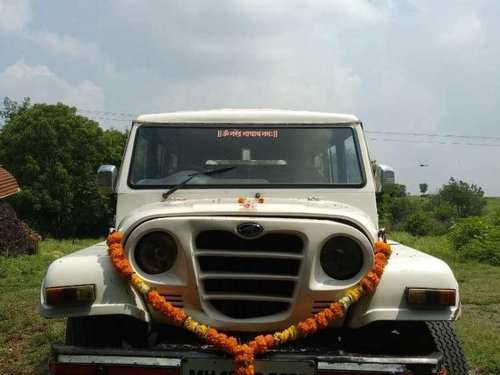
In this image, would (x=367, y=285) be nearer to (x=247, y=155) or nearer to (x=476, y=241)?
(x=247, y=155)

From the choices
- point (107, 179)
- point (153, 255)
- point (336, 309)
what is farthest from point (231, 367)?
point (107, 179)

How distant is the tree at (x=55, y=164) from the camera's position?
40.8m

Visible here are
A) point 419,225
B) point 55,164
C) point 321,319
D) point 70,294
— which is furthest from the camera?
point 55,164

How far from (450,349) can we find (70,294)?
222 centimetres

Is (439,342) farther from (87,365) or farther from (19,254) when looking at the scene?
(19,254)

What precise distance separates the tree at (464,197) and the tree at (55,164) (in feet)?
136

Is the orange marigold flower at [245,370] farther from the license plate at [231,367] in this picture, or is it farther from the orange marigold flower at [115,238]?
the orange marigold flower at [115,238]

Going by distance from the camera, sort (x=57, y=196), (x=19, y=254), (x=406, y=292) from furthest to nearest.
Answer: (x=57, y=196), (x=19, y=254), (x=406, y=292)

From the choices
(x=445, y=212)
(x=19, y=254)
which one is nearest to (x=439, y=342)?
(x=19, y=254)

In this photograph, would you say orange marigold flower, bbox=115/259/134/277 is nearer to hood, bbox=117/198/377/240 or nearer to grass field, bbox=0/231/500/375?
hood, bbox=117/198/377/240

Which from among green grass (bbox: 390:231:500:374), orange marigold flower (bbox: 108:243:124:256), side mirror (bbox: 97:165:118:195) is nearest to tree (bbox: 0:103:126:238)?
green grass (bbox: 390:231:500:374)

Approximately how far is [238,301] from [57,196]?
1574 inches

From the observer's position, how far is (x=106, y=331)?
13.4 ft

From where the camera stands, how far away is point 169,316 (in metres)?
3.59
